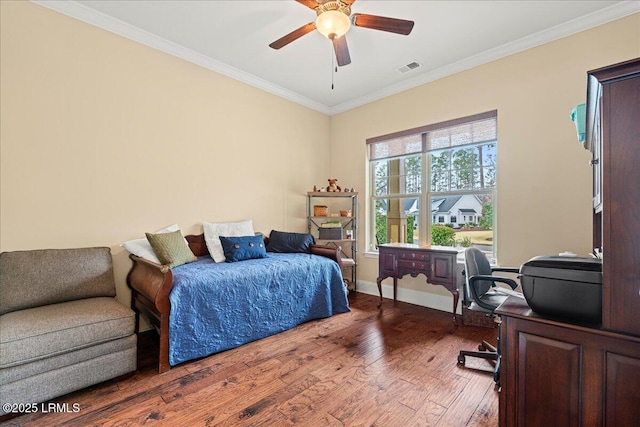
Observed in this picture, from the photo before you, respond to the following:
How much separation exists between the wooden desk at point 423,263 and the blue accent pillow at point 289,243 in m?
0.95

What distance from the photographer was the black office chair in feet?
6.99

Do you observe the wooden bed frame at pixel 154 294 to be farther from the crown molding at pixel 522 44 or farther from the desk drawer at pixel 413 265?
the crown molding at pixel 522 44

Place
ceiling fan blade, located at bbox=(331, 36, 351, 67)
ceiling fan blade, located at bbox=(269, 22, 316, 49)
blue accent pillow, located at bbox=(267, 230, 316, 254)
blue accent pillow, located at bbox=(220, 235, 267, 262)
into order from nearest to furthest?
ceiling fan blade, located at bbox=(269, 22, 316, 49), ceiling fan blade, located at bbox=(331, 36, 351, 67), blue accent pillow, located at bbox=(220, 235, 267, 262), blue accent pillow, located at bbox=(267, 230, 316, 254)

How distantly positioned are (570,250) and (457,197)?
1.20 meters

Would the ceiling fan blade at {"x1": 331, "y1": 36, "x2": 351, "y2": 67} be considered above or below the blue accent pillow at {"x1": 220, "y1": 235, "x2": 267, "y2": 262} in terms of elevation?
above

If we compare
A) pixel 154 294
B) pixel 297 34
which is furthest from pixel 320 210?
pixel 154 294

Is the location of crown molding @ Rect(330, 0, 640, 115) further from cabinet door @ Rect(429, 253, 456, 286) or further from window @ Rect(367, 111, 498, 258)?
cabinet door @ Rect(429, 253, 456, 286)

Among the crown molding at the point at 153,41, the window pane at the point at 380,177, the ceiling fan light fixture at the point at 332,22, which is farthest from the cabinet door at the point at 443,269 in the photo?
the crown molding at the point at 153,41

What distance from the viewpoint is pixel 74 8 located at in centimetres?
246

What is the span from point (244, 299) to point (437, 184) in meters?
2.72

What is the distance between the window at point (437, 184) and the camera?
330 centimetres

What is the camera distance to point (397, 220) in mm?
4078

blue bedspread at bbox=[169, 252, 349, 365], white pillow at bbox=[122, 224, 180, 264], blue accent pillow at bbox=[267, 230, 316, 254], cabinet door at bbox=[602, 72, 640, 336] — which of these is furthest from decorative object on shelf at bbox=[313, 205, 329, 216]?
cabinet door at bbox=[602, 72, 640, 336]

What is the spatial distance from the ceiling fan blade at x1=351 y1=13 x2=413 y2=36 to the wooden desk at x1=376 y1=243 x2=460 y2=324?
219 cm
